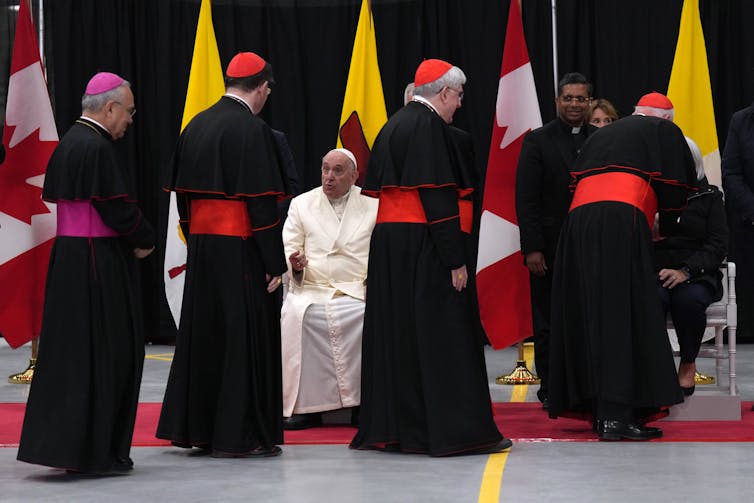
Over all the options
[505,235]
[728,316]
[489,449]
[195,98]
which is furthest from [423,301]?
[195,98]

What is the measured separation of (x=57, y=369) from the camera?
482 centimetres

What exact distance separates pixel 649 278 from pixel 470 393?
40.0 inches

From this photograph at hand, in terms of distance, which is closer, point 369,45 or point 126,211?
point 126,211

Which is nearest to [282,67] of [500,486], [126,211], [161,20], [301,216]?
[161,20]

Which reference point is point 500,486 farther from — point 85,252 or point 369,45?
point 369,45

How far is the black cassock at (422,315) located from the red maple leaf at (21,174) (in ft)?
11.2

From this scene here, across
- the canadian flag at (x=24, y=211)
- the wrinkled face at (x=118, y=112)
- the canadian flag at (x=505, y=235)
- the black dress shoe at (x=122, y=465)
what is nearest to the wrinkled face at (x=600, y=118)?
the canadian flag at (x=505, y=235)

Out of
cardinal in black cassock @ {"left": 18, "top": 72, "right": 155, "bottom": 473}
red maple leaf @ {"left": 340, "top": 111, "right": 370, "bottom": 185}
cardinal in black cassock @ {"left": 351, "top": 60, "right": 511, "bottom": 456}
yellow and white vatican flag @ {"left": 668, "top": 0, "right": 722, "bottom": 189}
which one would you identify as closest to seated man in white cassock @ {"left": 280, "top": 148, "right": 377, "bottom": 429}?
cardinal in black cassock @ {"left": 351, "top": 60, "right": 511, "bottom": 456}

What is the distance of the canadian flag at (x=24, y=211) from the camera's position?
805 cm

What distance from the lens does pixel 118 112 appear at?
4.97 metres

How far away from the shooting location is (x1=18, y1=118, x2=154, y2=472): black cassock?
4.77 metres

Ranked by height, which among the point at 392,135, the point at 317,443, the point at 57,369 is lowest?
the point at 317,443

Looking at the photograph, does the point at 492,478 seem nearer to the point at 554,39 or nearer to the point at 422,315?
the point at 422,315

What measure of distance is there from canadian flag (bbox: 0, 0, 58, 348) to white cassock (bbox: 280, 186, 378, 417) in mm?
2261
